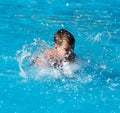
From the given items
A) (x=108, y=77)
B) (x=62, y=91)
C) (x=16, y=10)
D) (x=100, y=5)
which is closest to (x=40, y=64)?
(x=62, y=91)

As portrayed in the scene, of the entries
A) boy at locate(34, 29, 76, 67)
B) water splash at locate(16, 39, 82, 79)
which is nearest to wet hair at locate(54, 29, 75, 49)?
boy at locate(34, 29, 76, 67)

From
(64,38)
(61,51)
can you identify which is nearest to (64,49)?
(61,51)

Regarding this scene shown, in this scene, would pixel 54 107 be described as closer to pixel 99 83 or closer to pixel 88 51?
pixel 99 83

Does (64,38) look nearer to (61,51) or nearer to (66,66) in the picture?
(61,51)

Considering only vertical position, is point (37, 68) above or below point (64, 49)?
below

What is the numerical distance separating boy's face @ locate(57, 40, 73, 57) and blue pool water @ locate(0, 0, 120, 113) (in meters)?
0.24

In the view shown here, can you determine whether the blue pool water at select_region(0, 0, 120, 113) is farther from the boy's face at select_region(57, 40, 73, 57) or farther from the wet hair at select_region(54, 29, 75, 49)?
the wet hair at select_region(54, 29, 75, 49)

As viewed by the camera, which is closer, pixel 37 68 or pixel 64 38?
pixel 64 38

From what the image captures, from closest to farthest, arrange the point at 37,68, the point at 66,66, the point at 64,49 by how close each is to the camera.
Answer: the point at 64,49 → the point at 66,66 → the point at 37,68

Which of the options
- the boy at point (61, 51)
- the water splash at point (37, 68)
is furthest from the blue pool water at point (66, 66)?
the boy at point (61, 51)

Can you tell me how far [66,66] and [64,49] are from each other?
30 cm

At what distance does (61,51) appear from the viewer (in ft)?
16.5

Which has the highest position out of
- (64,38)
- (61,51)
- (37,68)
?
(64,38)

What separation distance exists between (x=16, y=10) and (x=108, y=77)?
3151 millimetres
